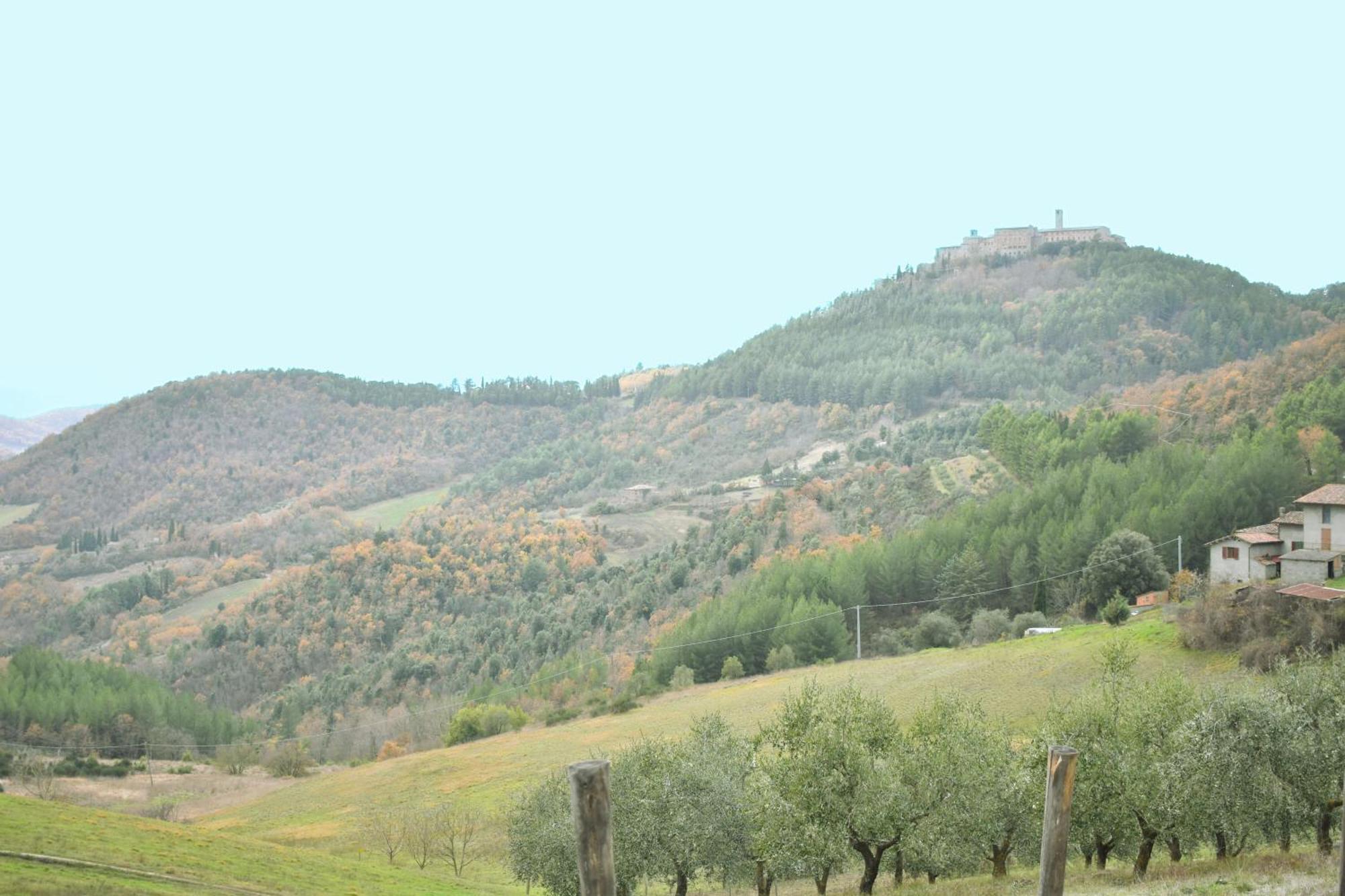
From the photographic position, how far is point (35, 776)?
79.4 meters

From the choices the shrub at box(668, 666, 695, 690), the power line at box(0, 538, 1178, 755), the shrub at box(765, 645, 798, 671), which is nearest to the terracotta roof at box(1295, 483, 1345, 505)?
the power line at box(0, 538, 1178, 755)

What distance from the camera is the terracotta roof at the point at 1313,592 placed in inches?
2093

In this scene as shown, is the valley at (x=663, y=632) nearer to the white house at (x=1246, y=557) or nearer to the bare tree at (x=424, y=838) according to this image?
the bare tree at (x=424, y=838)

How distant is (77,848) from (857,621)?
7021 cm

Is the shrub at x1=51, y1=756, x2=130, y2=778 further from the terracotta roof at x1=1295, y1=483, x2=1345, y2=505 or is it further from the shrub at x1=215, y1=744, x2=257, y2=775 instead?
the terracotta roof at x1=1295, y1=483, x2=1345, y2=505

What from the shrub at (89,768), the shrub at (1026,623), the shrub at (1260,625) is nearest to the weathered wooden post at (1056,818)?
the shrub at (1260,625)

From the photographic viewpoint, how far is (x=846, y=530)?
130 metres

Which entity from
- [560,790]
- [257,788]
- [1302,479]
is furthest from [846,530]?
[560,790]

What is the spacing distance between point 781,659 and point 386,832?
43.3 m

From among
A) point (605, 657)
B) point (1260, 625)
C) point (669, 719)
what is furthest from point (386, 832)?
point (605, 657)

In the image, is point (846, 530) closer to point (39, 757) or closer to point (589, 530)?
point (589, 530)

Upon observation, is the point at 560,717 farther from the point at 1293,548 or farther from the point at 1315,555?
the point at 1315,555

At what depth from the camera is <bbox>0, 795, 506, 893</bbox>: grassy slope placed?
2328cm

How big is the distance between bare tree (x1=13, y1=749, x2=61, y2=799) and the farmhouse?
73.1 metres
